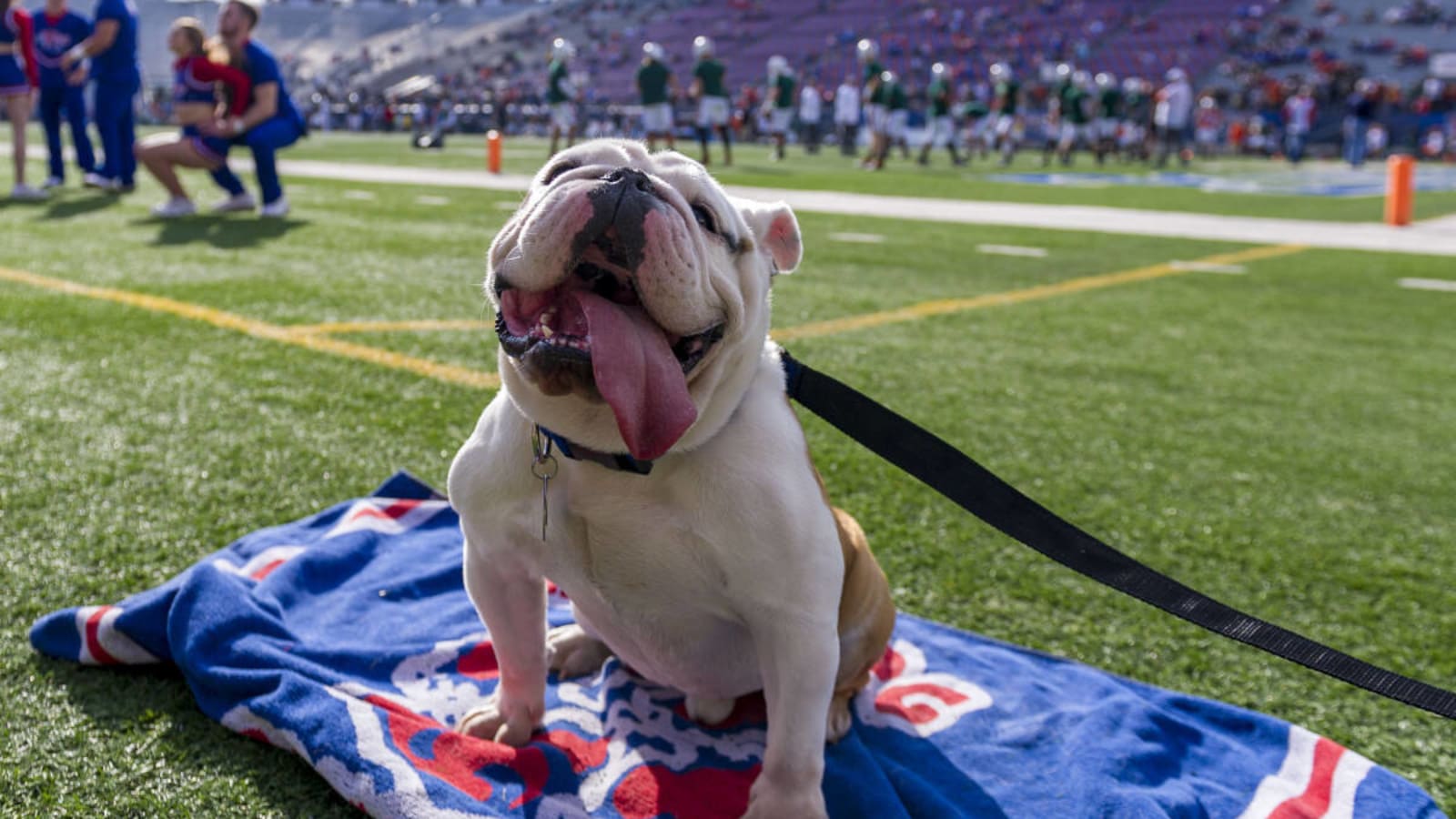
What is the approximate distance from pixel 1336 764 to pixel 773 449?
1159 millimetres

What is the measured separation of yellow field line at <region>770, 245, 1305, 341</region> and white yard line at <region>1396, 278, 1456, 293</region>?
1173 mm

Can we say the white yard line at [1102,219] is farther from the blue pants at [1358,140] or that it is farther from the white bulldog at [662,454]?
the blue pants at [1358,140]

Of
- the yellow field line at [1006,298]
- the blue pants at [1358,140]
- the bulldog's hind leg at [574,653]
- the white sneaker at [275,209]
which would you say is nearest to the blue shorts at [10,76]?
the white sneaker at [275,209]

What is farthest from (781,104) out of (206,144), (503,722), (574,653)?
(503,722)

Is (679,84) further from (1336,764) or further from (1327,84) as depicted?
(1336,764)

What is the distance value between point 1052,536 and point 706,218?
69 cm

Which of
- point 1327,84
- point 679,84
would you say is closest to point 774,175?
point 1327,84

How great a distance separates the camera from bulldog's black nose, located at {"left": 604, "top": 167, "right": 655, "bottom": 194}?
59.6 inches

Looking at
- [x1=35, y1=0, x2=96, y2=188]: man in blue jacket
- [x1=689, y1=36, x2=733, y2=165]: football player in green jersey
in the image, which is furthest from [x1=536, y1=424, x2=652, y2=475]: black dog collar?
[x1=689, y1=36, x2=733, y2=165]: football player in green jersey

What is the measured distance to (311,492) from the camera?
3.09 m

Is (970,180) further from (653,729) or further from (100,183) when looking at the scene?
(653,729)

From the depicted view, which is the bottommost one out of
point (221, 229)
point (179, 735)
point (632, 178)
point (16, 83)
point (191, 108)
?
point (179, 735)

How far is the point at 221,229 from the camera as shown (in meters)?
8.43

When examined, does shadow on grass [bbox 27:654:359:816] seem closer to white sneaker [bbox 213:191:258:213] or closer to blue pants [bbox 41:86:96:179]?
white sneaker [bbox 213:191:258:213]
